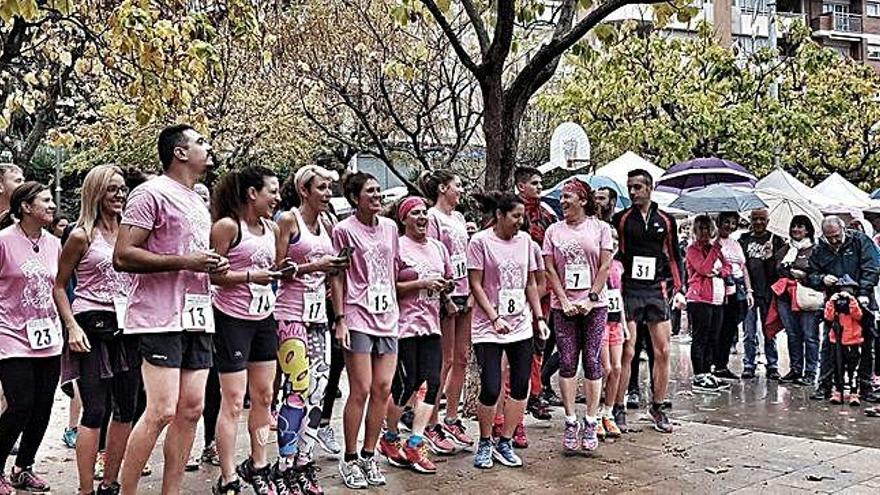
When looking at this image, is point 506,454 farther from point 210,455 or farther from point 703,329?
point 703,329

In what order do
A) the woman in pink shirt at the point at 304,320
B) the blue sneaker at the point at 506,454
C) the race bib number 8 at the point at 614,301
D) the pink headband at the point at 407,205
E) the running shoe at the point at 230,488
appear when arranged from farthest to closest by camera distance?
the race bib number 8 at the point at 614,301, the blue sneaker at the point at 506,454, the pink headband at the point at 407,205, the woman in pink shirt at the point at 304,320, the running shoe at the point at 230,488

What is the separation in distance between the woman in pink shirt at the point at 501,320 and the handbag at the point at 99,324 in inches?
96.1

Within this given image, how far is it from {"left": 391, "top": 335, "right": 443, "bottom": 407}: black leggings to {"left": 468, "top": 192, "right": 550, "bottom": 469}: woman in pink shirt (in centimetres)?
37

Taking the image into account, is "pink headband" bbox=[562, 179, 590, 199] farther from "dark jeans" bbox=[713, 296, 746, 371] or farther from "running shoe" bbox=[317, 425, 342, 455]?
"dark jeans" bbox=[713, 296, 746, 371]

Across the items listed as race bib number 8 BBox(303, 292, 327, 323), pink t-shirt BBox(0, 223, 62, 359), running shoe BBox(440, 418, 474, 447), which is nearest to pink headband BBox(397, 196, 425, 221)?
race bib number 8 BBox(303, 292, 327, 323)

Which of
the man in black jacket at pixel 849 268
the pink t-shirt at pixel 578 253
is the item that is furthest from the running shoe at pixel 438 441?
the man in black jacket at pixel 849 268

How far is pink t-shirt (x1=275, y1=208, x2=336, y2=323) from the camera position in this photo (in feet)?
22.0

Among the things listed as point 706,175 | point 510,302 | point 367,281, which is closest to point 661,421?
point 510,302

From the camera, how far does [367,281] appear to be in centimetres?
693

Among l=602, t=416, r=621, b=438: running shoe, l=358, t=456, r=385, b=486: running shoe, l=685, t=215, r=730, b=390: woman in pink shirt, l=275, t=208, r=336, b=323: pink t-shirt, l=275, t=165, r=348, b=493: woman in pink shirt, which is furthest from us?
l=685, t=215, r=730, b=390: woman in pink shirt

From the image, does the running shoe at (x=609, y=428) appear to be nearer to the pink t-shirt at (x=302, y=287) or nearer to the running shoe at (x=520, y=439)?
the running shoe at (x=520, y=439)

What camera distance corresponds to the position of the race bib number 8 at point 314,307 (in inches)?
265

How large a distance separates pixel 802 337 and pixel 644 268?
13.3 feet

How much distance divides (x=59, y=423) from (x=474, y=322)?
13.7ft
